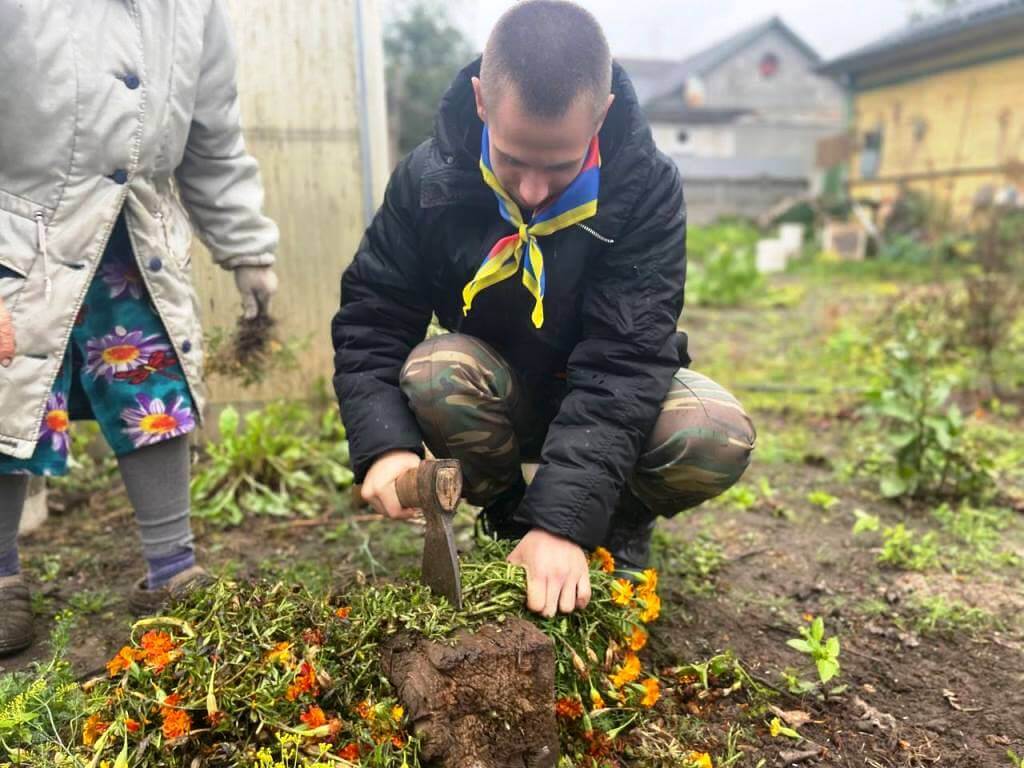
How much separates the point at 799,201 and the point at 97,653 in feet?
57.2

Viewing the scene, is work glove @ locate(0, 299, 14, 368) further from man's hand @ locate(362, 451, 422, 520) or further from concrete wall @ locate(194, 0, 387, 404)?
concrete wall @ locate(194, 0, 387, 404)

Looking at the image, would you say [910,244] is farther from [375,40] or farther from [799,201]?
[375,40]

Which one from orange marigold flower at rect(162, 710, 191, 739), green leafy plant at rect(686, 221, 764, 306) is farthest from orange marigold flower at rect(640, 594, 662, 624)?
green leafy plant at rect(686, 221, 764, 306)

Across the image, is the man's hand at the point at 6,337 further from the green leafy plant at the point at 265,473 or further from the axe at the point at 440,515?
the green leafy plant at the point at 265,473

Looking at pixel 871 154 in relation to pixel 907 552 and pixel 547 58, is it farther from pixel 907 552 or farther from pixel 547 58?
pixel 547 58

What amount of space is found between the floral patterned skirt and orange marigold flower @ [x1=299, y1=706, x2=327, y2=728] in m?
0.90

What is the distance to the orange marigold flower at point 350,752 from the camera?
1.38 meters

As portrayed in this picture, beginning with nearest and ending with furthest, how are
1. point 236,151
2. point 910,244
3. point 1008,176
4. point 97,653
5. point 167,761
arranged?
point 167,761 < point 97,653 < point 236,151 < point 1008,176 < point 910,244

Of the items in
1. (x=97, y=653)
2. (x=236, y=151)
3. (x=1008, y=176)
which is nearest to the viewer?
(x=97, y=653)

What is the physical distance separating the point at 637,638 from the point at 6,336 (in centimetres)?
136

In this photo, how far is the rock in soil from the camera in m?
1.42

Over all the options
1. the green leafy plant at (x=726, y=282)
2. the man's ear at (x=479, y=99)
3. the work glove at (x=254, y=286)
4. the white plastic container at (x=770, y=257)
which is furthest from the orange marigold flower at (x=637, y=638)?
the white plastic container at (x=770, y=257)

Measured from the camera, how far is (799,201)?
17531 millimetres

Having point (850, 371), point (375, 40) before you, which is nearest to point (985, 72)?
point (850, 371)
